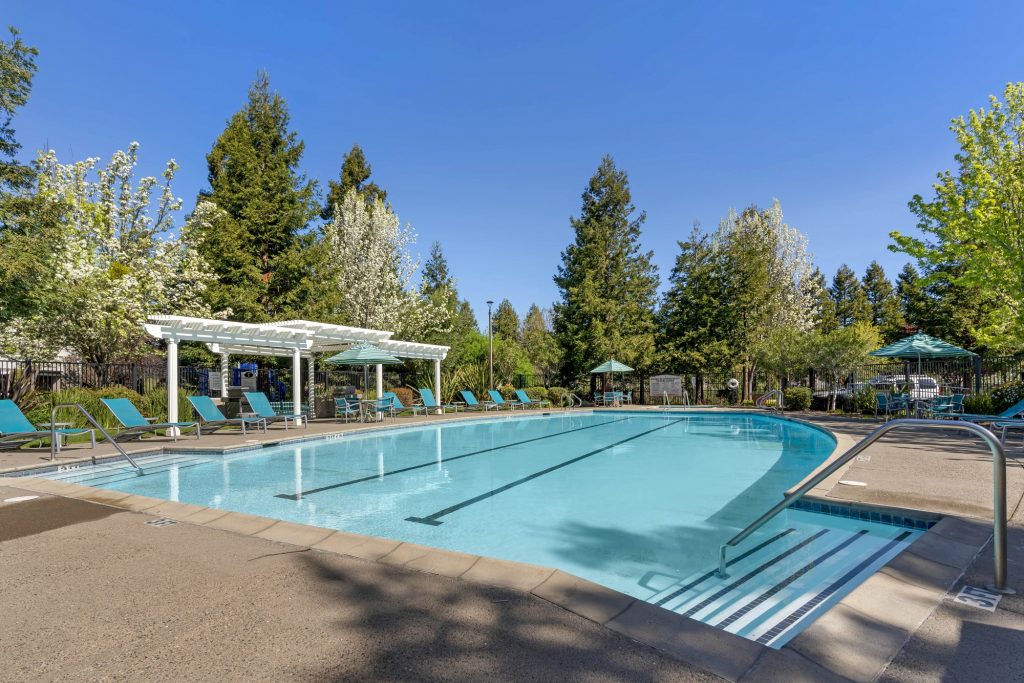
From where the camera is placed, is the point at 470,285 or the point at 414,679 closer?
the point at 414,679

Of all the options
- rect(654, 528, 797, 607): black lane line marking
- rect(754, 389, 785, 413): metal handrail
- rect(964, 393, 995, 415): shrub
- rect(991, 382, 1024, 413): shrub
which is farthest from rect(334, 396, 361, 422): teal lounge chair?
rect(991, 382, 1024, 413): shrub

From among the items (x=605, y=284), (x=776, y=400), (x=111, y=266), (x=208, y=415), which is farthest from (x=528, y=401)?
(x=111, y=266)

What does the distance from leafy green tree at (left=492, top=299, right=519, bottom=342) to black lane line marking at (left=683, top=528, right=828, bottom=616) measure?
46.1m

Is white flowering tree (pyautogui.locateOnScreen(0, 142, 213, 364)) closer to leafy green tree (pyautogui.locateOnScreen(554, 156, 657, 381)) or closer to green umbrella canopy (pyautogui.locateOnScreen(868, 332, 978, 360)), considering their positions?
leafy green tree (pyautogui.locateOnScreen(554, 156, 657, 381))

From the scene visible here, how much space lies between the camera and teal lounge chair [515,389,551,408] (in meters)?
22.2

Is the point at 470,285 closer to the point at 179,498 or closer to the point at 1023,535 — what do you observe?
the point at 179,498

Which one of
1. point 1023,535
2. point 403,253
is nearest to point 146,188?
point 403,253

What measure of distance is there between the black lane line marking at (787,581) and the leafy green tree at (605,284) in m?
21.5

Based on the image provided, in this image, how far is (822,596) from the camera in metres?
3.45

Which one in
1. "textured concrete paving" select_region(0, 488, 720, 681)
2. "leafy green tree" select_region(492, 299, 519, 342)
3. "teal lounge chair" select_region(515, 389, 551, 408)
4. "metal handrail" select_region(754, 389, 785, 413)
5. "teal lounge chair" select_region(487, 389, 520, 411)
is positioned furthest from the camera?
"leafy green tree" select_region(492, 299, 519, 342)

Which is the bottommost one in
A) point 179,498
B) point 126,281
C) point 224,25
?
point 179,498

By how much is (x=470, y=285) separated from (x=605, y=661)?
3272 cm

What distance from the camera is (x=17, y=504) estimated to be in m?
5.16

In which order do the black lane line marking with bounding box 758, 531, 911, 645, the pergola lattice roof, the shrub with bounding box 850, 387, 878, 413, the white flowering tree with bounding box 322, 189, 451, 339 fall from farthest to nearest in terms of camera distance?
1. the white flowering tree with bounding box 322, 189, 451, 339
2. the shrub with bounding box 850, 387, 878, 413
3. the pergola lattice roof
4. the black lane line marking with bounding box 758, 531, 911, 645
